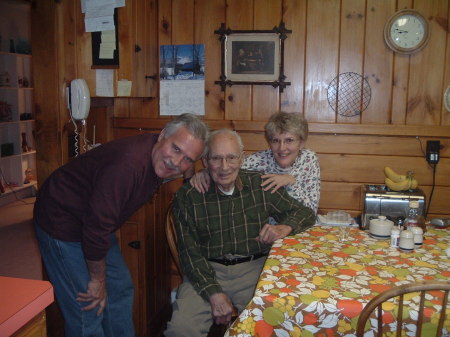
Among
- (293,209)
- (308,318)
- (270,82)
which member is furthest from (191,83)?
(308,318)

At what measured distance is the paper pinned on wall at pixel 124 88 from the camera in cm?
242

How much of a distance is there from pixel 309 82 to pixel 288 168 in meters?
0.64

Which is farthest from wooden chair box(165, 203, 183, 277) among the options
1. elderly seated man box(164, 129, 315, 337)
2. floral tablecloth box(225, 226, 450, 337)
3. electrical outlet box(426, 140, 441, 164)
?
electrical outlet box(426, 140, 441, 164)

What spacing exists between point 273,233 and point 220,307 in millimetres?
Answer: 381

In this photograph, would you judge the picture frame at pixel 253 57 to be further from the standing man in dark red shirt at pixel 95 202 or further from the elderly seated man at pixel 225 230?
the standing man in dark red shirt at pixel 95 202

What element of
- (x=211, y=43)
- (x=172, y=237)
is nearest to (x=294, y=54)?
(x=211, y=43)

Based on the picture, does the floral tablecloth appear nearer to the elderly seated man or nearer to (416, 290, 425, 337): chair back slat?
(416, 290, 425, 337): chair back slat

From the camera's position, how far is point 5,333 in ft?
2.78

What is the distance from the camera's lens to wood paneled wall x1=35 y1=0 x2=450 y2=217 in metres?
2.51

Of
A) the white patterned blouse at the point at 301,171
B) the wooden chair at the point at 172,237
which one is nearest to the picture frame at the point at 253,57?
the white patterned blouse at the point at 301,171

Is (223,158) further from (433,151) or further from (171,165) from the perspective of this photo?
(433,151)

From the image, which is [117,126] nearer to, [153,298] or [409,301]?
[153,298]

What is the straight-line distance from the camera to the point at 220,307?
1.83m

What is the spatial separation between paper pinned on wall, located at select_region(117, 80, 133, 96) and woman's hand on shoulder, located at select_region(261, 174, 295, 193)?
92cm
